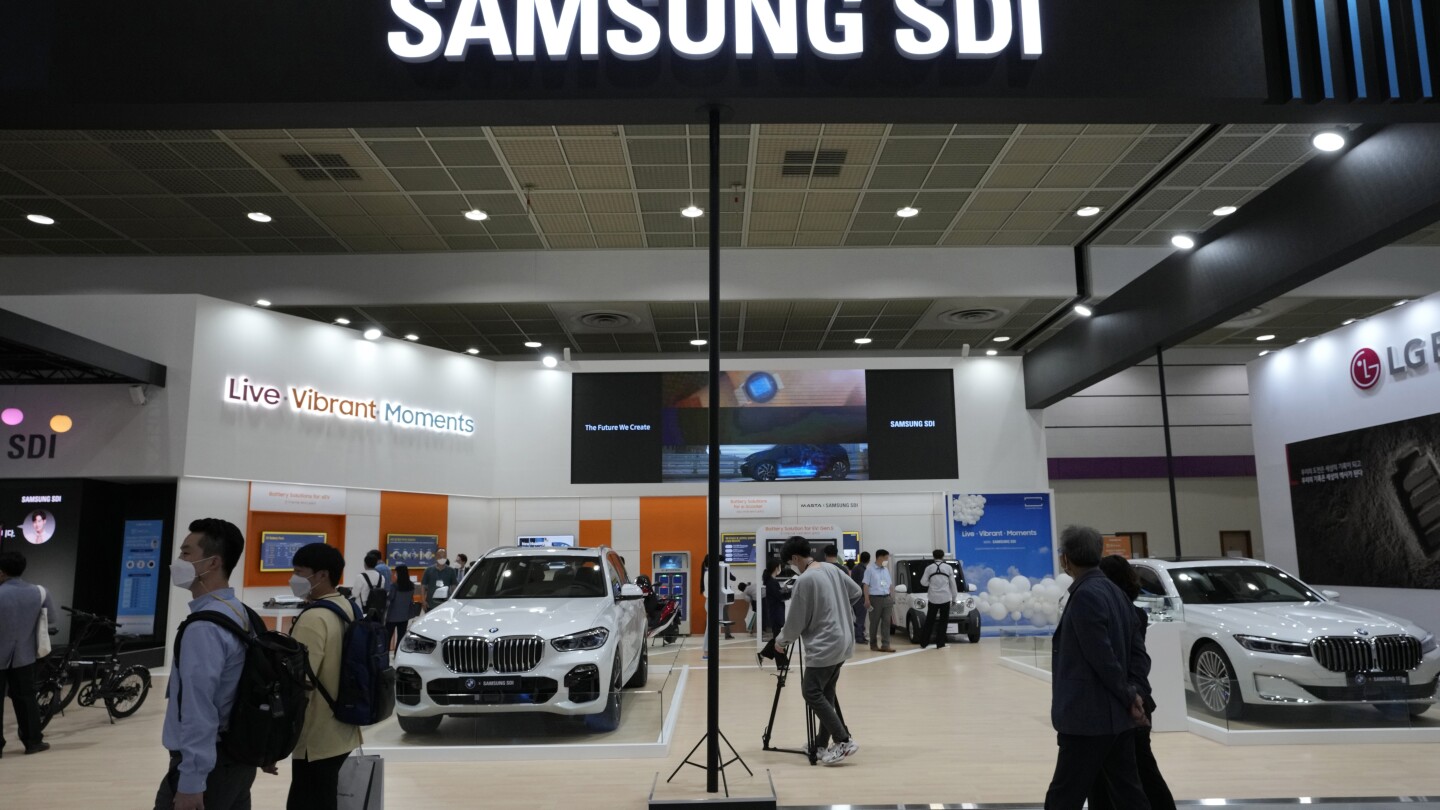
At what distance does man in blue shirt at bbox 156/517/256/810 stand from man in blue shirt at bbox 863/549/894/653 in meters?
11.4

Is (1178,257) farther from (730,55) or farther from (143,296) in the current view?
(143,296)

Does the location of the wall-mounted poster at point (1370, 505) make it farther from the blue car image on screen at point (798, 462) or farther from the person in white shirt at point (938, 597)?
the blue car image on screen at point (798, 462)

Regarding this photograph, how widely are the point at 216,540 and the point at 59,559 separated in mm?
11212

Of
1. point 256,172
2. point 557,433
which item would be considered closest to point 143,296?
point 256,172

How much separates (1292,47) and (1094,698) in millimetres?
3833

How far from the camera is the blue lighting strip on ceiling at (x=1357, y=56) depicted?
17.1 ft

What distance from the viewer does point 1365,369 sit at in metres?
11.9

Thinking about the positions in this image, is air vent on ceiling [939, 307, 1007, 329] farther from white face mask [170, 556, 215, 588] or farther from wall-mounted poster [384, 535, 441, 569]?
white face mask [170, 556, 215, 588]

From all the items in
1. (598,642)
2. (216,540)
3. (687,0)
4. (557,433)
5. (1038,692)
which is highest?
(687,0)

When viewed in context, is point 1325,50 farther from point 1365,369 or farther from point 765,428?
point 765,428

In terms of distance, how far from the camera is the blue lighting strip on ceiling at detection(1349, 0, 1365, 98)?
520 cm

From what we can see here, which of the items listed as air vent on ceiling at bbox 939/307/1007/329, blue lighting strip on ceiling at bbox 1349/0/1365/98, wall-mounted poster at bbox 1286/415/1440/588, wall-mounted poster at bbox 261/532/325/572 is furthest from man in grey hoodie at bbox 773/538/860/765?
air vent on ceiling at bbox 939/307/1007/329

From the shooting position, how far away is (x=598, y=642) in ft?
23.0

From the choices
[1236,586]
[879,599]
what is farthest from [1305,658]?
[879,599]
